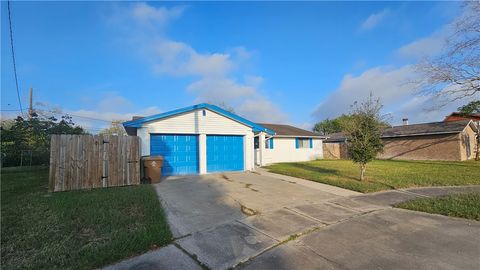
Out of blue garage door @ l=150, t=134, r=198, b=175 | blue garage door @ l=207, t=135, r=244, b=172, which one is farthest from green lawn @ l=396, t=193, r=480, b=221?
blue garage door @ l=150, t=134, r=198, b=175

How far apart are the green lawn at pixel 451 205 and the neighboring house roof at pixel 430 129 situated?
18.3 metres

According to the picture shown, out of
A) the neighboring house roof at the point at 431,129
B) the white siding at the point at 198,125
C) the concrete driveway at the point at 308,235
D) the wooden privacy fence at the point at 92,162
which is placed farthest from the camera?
the neighboring house roof at the point at 431,129

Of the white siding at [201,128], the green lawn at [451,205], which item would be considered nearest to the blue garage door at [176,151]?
the white siding at [201,128]

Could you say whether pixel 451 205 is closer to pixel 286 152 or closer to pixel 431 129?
pixel 286 152

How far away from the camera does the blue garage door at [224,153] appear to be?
13.6 metres

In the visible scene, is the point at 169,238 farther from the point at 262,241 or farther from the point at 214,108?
the point at 214,108

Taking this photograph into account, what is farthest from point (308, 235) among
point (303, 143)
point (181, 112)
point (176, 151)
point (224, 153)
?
point (303, 143)

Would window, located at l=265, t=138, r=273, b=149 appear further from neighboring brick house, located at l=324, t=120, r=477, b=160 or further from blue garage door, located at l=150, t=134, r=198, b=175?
neighboring brick house, located at l=324, t=120, r=477, b=160

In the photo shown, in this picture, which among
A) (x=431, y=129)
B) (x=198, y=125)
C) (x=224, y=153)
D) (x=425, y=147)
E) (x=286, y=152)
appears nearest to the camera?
(x=198, y=125)

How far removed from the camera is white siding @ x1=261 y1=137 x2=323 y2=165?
2150 centimetres

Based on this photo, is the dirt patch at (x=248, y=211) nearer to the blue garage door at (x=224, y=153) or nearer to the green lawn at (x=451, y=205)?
the green lawn at (x=451, y=205)

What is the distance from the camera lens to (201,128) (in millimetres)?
13195

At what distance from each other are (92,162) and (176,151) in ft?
13.5

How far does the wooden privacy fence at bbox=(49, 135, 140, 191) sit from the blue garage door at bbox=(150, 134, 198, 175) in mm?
2223
